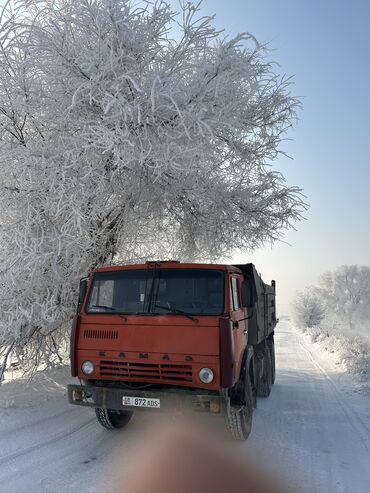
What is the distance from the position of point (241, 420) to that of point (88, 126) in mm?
4754


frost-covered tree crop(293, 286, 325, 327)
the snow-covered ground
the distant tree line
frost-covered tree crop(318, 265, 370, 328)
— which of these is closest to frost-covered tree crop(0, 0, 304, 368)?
the snow-covered ground

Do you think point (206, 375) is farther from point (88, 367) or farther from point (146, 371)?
point (88, 367)

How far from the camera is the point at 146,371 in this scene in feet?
16.8

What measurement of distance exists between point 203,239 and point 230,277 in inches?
192

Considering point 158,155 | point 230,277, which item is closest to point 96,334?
point 230,277

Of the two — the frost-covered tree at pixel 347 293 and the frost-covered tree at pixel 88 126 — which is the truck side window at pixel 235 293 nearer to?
the frost-covered tree at pixel 88 126

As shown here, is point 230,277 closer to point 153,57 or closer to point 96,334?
point 96,334

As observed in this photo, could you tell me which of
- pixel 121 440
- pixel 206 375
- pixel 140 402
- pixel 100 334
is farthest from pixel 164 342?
pixel 121 440

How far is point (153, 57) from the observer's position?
6.61 metres

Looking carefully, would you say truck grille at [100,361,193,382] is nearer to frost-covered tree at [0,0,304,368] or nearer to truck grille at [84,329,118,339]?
truck grille at [84,329,118,339]

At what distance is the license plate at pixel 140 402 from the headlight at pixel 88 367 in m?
0.57

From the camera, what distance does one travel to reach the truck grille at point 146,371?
500cm

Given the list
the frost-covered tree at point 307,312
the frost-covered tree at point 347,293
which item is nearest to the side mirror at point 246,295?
the frost-covered tree at point 307,312

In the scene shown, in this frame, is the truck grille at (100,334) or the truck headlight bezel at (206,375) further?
the truck grille at (100,334)
